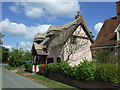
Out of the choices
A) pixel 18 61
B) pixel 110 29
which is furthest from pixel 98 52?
pixel 18 61

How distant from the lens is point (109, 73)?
396 inches

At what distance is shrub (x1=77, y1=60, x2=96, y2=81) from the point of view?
38.5ft

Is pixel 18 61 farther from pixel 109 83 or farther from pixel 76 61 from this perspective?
pixel 109 83

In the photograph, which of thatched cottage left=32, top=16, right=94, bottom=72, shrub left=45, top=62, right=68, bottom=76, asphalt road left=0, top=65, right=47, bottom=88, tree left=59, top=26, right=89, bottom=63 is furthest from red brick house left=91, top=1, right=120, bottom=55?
asphalt road left=0, top=65, right=47, bottom=88

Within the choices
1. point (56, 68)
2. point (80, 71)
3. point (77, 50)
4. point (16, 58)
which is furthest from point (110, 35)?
point (16, 58)

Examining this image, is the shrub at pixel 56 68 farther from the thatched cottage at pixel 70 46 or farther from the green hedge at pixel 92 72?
the thatched cottage at pixel 70 46

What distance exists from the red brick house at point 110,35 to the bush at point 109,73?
8.20m

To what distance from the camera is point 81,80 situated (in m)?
12.8

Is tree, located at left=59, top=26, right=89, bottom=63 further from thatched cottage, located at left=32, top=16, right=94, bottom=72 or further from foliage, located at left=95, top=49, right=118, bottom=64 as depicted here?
foliage, located at left=95, top=49, right=118, bottom=64

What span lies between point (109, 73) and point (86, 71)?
2.28m

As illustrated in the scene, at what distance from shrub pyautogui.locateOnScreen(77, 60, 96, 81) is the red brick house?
721 cm

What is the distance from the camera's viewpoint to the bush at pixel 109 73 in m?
9.80

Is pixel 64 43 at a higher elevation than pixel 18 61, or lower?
higher

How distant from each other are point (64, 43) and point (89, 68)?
10453 mm
